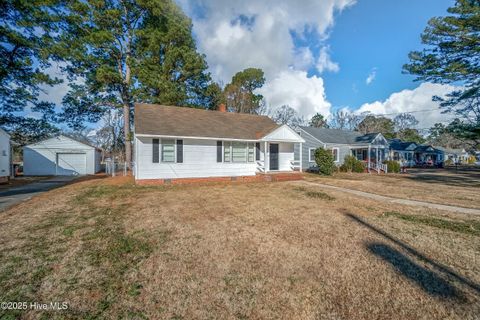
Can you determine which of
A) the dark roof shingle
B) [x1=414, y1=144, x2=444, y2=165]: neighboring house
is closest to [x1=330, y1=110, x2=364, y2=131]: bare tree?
[x1=414, y1=144, x2=444, y2=165]: neighboring house

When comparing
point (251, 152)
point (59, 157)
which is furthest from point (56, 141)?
point (251, 152)

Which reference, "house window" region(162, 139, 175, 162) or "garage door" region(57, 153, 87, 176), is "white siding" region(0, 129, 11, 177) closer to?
"garage door" region(57, 153, 87, 176)

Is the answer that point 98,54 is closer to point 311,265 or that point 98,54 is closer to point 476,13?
point 311,265

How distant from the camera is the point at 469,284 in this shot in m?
3.09

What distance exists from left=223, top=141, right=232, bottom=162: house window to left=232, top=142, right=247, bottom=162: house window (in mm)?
300

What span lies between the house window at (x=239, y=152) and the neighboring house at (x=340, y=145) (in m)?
10.2

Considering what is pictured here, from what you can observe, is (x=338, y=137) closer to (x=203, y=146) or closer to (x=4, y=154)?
(x=203, y=146)

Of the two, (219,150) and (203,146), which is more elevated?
(203,146)

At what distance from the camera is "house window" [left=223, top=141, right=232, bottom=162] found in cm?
1437

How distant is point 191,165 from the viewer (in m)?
13.4

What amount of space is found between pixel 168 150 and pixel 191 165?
1.66 meters

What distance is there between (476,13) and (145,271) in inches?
870

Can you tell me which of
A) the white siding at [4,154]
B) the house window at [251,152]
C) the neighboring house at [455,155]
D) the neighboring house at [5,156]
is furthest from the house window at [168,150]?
the neighboring house at [455,155]

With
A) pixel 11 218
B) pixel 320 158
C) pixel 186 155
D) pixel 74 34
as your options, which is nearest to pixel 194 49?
pixel 74 34
